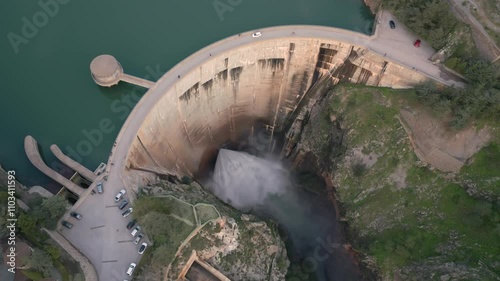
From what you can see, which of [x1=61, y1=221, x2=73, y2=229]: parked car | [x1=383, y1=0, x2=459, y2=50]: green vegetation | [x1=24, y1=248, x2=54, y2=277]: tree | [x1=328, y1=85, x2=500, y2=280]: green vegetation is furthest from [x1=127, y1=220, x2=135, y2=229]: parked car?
[x1=383, y1=0, x2=459, y2=50]: green vegetation

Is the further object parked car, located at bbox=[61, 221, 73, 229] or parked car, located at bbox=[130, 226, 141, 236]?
parked car, located at bbox=[130, 226, 141, 236]

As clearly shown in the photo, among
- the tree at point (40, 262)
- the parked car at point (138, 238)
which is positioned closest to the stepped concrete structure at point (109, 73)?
the parked car at point (138, 238)

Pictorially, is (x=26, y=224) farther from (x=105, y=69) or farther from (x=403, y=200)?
(x=403, y=200)

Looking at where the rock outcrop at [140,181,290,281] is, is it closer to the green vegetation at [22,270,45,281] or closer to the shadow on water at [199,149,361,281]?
the shadow on water at [199,149,361,281]

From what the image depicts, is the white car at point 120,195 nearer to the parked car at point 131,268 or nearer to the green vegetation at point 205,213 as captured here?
the parked car at point 131,268

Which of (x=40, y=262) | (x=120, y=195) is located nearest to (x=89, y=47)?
(x=120, y=195)

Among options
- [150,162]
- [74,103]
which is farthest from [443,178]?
[74,103]
